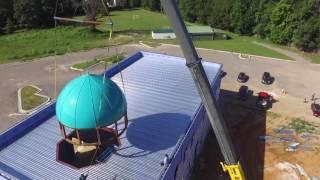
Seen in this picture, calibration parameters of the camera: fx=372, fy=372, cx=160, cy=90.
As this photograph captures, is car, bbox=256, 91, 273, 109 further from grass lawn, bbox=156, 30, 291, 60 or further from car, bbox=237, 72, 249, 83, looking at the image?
grass lawn, bbox=156, 30, 291, 60

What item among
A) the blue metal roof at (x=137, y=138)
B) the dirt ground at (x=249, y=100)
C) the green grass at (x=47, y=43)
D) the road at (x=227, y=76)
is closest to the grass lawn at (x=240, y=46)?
the road at (x=227, y=76)

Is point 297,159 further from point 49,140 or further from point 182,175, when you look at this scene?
point 49,140

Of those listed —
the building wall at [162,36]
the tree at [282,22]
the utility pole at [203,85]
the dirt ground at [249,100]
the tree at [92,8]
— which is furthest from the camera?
the tree at [92,8]

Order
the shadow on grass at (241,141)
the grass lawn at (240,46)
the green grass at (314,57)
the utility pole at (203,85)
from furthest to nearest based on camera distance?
the grass lawn at (240,46), the green grass at (314,57), the shadow on grass at (241,141), the utility pole at (203,85)

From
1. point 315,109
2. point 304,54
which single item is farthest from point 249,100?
point 304,54

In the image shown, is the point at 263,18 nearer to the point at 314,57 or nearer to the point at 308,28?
the point at 308,28

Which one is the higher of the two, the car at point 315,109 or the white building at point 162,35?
the white building at point 162,35

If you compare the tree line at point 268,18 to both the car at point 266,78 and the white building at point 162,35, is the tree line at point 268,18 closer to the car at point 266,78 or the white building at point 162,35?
the white building at point 162,35

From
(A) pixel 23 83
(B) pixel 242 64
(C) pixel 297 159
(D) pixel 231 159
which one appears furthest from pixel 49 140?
(B) pixel 242 64
